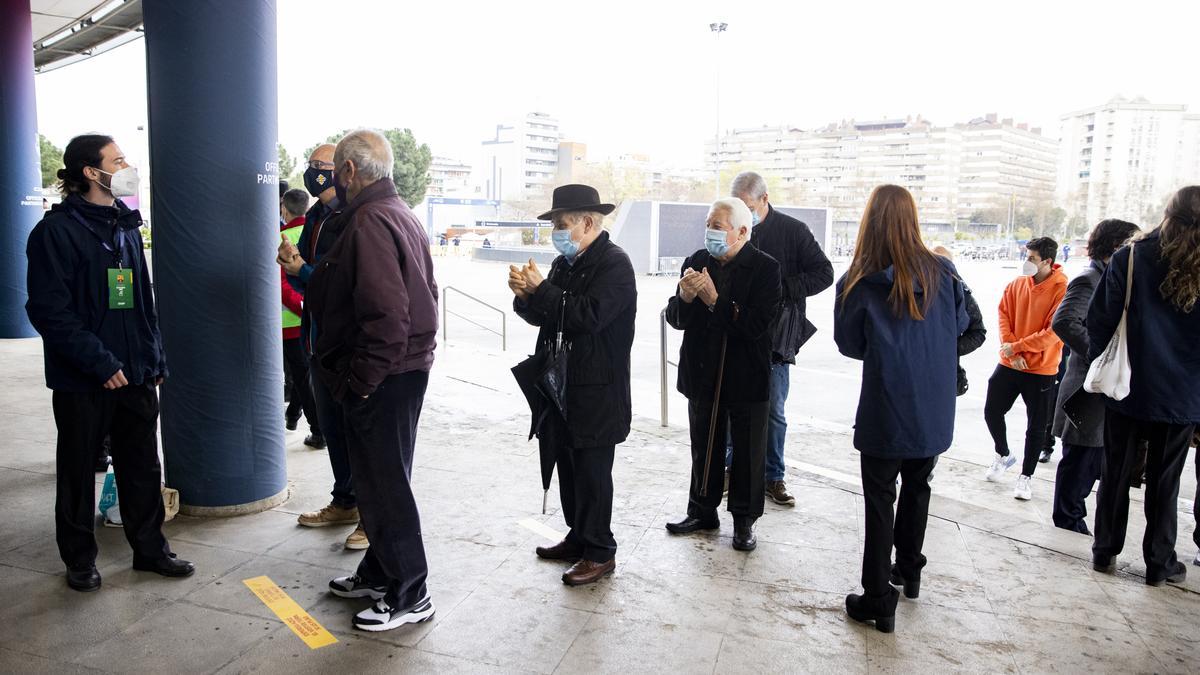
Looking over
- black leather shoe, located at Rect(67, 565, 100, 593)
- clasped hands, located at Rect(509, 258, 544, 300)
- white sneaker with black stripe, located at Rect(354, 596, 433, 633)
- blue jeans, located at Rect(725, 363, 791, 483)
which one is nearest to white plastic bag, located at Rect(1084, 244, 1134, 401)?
blue jeans, located at Rect(725, 363, 791, 483)

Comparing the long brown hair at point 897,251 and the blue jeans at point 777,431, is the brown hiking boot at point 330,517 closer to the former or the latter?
the blue jeans at point 777,431

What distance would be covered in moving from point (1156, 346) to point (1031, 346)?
1850 millimetres

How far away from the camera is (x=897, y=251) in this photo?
3.05m

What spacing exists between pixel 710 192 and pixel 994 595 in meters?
52.4

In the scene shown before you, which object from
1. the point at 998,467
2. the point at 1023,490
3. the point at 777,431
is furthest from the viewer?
the point at 998,467

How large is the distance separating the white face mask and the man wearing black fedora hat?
1517 millimetres

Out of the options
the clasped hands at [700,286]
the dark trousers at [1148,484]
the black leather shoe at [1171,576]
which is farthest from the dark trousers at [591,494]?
the black leather shoe at [1171,576]

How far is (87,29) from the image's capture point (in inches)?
524

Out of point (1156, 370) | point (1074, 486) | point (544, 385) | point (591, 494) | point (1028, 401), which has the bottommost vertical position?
point (1074, 486)

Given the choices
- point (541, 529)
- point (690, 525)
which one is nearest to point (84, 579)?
point (541, 529)

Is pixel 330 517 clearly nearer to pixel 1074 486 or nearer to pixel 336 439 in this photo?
pixel 336 439

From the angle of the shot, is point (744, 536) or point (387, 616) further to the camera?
point (744, 536)

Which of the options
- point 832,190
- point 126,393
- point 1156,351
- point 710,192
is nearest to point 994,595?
point 1156,351

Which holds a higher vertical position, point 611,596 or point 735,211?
point 735,211
